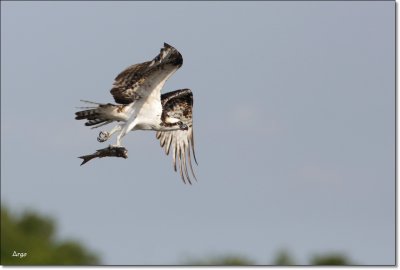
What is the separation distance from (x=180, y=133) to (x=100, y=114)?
506cm

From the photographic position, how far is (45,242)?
261 feet

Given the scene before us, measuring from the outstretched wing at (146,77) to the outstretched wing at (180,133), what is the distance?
9.87ft

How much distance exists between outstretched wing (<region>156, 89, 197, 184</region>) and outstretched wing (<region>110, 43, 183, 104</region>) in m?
3.01

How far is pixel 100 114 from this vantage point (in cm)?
3384

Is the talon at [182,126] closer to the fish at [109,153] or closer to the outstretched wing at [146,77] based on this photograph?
the outstretched wing at [146,77]

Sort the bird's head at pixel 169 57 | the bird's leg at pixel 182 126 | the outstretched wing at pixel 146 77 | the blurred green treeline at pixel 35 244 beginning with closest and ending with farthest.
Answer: the bird's head at pixel 169 57, the outstretched wing at pixel 146 77, the bird's leg at pixel 182 126, the blurred green treeline at pixel 35 244

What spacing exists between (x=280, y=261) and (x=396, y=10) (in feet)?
111

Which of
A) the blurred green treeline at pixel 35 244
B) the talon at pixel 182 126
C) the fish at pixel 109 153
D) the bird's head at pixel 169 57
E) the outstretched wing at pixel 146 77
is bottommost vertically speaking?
the blurred green treeline at pixel 35 244

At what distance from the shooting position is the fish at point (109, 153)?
3325 centimetres

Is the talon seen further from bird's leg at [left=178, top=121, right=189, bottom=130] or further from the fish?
the fish

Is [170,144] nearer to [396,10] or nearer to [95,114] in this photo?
[95,114]

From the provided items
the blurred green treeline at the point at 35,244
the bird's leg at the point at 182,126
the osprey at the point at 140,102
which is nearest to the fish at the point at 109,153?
the osprey at the point at 140,102

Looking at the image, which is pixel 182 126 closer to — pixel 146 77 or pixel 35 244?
pixel 146 77

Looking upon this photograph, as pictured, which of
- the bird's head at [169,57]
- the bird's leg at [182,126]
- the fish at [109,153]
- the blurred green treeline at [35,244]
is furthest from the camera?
the blurred green treeline at [35,244]
